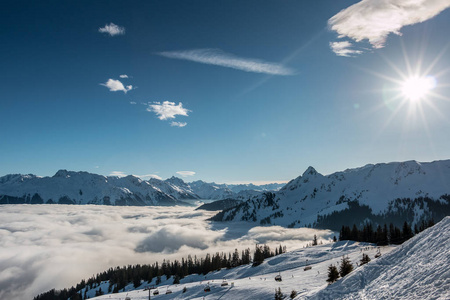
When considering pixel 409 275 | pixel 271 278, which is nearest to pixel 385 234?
pixel 271 278

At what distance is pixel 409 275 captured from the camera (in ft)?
84.3

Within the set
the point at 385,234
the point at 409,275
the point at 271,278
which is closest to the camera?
the point at 409,275

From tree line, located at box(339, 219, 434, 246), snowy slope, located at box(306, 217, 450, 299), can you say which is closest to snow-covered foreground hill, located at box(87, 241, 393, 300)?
tree line, located at box(339, 219, 434, 246)

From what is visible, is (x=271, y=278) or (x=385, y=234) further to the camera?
(x=385, y=234)

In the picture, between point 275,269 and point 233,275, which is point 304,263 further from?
point 233,275

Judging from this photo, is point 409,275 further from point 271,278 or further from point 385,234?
point 385,234

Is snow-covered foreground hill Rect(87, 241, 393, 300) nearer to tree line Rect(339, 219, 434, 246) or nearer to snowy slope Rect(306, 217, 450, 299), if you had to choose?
tree line Rect(339, 219, 434, 246)

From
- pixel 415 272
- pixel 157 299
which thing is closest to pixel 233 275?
pixel 157 299

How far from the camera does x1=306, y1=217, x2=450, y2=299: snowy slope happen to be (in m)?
21.0

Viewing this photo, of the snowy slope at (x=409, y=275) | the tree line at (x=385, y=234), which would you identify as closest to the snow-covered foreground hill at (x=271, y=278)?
the tree line at (x=385, y=234)

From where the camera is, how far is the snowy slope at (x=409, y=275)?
2100 cm

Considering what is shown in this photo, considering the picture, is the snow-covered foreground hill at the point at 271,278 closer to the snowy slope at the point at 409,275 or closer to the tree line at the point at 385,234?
the tree line at the point at 385,234

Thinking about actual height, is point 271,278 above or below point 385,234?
below

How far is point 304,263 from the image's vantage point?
129625mm
